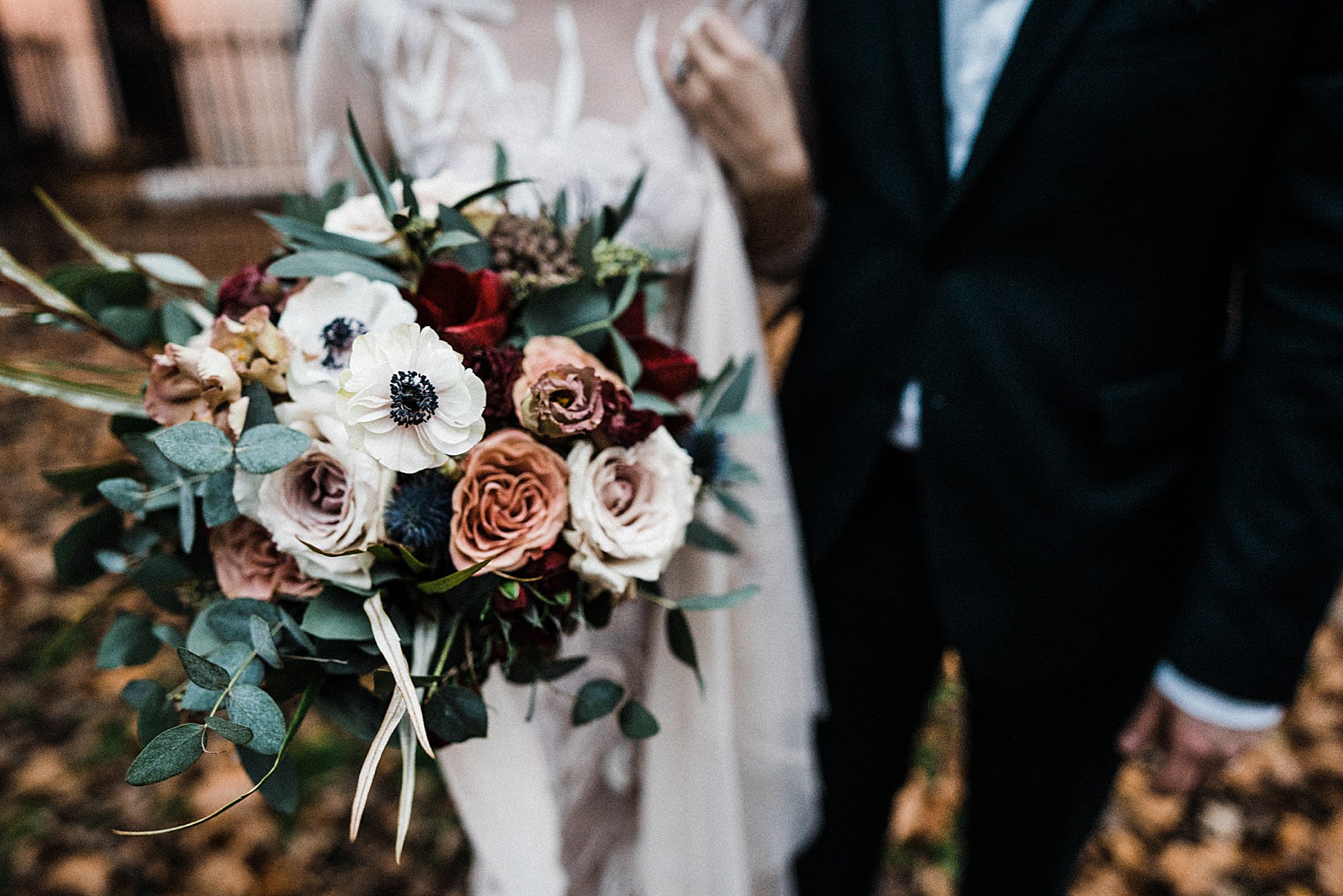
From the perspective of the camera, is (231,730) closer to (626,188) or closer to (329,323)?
(329,323)

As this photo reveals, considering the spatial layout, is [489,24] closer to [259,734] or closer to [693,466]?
[693,466]

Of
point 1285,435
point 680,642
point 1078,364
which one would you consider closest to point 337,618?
point 680,642

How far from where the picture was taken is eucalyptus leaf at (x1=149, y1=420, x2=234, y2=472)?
661 mm

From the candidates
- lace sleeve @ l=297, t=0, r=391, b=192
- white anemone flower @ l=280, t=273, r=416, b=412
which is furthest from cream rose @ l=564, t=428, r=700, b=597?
lace sleeve @ l=297, t=0, r=391, b=192

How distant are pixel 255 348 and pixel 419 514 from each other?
0.74 feet

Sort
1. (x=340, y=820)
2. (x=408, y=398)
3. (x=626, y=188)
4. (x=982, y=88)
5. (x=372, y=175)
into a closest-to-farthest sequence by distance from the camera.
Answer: (x=408, y=398) < (x=372, y=175) < (x=982, y=88) < (x=626, y=188) < (x=340, y=820)

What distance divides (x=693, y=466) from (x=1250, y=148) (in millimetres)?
829

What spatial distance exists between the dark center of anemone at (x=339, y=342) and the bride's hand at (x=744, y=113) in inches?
26.7

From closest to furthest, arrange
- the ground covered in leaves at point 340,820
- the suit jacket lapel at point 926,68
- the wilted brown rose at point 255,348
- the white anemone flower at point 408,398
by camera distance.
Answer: the white anemone flower at point 408,398
the wilted brown rose at point 255,348
the suit jacket lapel at point 926,68
the ground covered in leaves at point 340,820

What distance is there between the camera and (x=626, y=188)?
1.20m

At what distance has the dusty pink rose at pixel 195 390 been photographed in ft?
2.30

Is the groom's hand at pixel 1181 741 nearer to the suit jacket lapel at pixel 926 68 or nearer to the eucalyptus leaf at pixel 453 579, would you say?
the suit jacket lapel at pixel 926 68

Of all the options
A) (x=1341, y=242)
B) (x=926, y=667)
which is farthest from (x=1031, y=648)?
(x=1341, y=242)

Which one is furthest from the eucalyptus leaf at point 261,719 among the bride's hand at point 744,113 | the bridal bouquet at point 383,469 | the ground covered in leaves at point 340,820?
the ground covered in leaves at point 340,820
